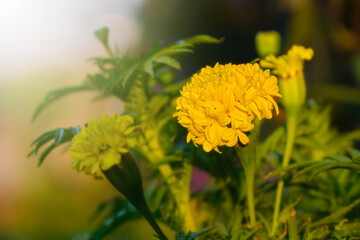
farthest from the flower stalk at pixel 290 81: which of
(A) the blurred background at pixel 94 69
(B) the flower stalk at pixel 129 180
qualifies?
(A) the blurred background at pixel 94 69

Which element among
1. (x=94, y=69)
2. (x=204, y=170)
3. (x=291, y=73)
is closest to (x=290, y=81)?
(x=291, y=73)

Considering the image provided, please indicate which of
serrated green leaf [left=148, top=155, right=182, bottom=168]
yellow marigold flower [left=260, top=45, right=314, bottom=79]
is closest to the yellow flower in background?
yellow marigold flower [left=260, top=45, right=314, bottom=79]

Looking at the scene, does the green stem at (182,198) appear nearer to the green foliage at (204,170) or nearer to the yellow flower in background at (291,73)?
the green foliage at (204,170)

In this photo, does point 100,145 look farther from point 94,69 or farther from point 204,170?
point 94,69

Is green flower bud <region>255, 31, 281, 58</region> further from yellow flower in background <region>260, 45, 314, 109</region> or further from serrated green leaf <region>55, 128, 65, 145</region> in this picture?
serrated green leaf <region>55, 128, 65, 145</region>

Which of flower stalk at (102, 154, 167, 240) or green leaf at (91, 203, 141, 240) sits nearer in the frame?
flower stalk at (102, 154, 167, 240)

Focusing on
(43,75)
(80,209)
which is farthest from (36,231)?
(43,75)

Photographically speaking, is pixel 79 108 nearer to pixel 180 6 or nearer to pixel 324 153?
pixel 180 6
